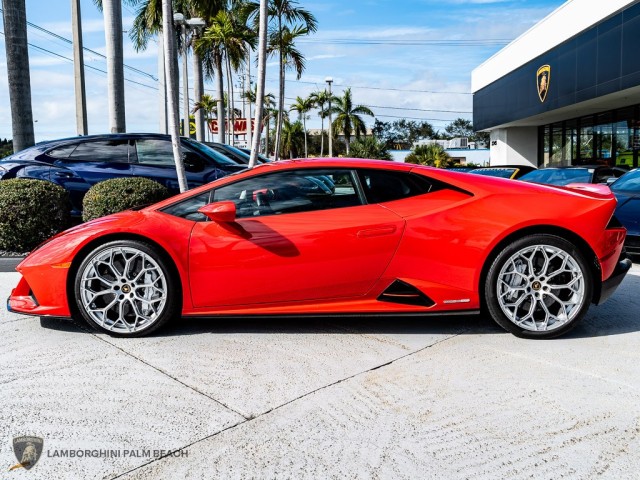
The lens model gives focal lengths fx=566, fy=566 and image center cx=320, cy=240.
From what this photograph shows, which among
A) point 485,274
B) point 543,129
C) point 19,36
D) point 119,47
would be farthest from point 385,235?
point 543,129

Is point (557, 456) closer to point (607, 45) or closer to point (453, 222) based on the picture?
point (453, 222)

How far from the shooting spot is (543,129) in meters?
29.3

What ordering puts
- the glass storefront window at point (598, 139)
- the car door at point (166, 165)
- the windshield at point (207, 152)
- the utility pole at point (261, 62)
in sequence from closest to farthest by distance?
1. the car door at point (166, 165)
2. the windshield at point (207, 152)
3. the utility pole at point (261, 62)
4. the glass storefront window at point (598, 139)

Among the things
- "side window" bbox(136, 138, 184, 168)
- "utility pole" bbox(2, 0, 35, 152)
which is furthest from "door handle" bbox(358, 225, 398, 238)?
"utility pole" bbox(2, 0, 35, 152)

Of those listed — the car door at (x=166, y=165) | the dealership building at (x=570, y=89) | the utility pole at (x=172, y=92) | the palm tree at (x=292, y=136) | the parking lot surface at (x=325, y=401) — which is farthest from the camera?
the palm tree at (x=292, y=136)

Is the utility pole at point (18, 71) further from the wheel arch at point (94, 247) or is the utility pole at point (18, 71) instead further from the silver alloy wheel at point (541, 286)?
the silver alloy wheel at point (541, 286)

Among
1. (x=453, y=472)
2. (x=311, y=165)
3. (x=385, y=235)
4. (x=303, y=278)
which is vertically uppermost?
(x=311, y=165)

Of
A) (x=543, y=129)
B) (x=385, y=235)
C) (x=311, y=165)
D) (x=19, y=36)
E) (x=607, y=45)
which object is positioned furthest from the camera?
(x=543, y=129)

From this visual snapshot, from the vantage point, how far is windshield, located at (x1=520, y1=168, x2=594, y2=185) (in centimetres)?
954

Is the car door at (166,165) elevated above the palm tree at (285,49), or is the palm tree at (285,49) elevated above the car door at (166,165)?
the palm tree at (285,49)

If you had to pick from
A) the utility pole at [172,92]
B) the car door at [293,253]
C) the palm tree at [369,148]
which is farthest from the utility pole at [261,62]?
the palm tree at [369,148]

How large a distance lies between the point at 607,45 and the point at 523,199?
1618 centimetres

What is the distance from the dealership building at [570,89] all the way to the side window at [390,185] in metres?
14.0

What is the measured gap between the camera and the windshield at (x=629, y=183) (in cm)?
728
